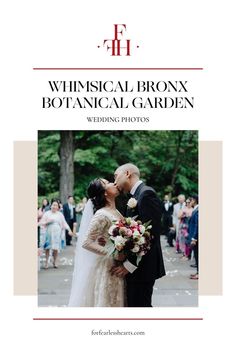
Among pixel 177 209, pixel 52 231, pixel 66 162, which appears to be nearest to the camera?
pixel 52 231

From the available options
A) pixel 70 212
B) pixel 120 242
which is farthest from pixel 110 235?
pixel 70 212

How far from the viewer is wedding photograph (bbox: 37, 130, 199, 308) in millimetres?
7391

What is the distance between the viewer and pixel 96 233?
742cm

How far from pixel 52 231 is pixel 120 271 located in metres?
9.94

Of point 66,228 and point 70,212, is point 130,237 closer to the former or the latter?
point 66,228

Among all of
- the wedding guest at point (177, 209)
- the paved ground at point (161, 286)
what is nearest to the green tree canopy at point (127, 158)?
the wedding guest at point (177, 209)

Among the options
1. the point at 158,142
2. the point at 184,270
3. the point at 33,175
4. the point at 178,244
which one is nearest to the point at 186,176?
the point at 158,142

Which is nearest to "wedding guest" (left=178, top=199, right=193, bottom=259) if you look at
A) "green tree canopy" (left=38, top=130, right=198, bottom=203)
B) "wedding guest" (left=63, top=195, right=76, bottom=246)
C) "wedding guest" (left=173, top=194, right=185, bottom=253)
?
"wedding guest" (left=173, top=194, right=185, bottom=253)

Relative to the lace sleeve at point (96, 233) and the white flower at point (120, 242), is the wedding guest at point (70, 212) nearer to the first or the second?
the lace sleeve at point (96, 233)

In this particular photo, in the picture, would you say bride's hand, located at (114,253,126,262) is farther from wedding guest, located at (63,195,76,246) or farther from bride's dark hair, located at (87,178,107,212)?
wedding guest, located at (63,195,76,246)

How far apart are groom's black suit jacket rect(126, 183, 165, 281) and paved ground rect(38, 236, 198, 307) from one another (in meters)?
3.78

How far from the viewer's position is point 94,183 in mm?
7500

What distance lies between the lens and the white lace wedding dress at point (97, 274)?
24.3 ft
